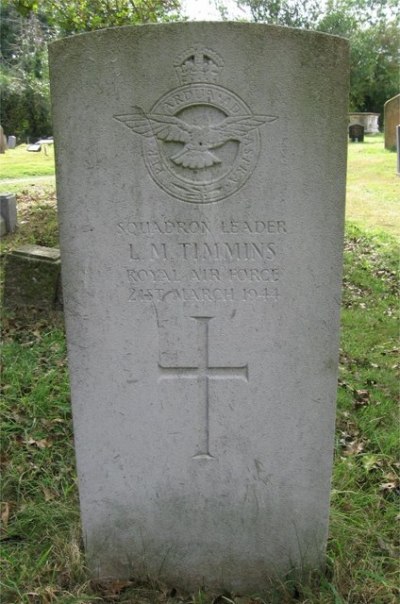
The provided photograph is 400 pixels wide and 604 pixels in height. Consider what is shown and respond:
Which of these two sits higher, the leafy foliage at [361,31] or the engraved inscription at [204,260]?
the leafy foliage at [361,31]

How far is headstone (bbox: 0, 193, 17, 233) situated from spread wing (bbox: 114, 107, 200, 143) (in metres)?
6.56

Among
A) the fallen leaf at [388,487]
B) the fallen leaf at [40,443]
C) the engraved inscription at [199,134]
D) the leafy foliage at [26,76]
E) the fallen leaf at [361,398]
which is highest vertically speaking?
the leafy foliage at [26,76]

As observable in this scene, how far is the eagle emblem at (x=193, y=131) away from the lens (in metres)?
2.26

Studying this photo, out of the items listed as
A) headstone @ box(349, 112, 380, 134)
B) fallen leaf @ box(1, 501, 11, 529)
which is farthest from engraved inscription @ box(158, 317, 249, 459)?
headstone @ box(349, 112, 380, 134)

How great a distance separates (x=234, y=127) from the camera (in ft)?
7.43

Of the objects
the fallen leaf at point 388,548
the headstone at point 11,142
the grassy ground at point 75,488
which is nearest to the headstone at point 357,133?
the headstone at point 11,142

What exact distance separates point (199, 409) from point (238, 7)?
43.4 metres

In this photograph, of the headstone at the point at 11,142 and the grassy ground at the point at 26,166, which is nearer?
the grassy ground at the point at 26,166

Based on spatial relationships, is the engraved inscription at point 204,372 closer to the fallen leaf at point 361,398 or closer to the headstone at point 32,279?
the fallen leaf at point 361,398

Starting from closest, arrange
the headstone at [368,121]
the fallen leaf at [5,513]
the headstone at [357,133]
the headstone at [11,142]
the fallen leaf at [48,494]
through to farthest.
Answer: the fallen leaf at [5,513] < the fallen leaf at [48,494] < the headstone at [11,142] < the headstone at [357,133] < the headstone at [368,121]

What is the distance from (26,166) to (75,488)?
1484cm

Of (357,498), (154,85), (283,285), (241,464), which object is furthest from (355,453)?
(154,85)

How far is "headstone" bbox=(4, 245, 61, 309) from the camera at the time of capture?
5.54 meters

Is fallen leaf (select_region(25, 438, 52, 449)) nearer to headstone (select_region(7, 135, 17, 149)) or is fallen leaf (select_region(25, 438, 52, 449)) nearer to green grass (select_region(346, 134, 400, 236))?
green grass (select_region(346, 134, 400, 236))
